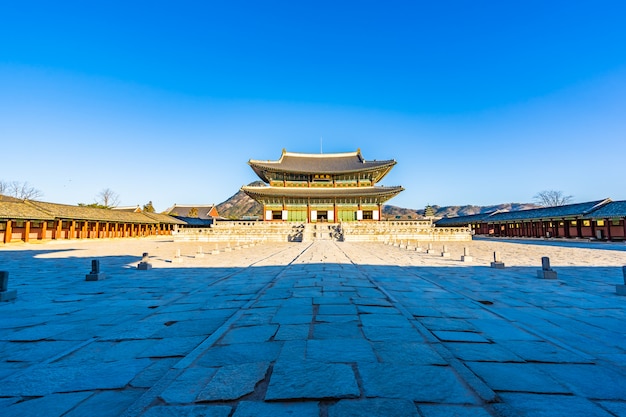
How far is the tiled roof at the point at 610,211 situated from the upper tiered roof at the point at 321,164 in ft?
63.5

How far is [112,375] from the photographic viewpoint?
8.85 feet

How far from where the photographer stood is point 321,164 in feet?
136

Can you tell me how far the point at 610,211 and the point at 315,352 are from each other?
35808 millimetres

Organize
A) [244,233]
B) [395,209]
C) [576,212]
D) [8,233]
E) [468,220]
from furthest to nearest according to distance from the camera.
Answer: [395,209]
[468,220]
[576,212]
[244,233]
[8,233]

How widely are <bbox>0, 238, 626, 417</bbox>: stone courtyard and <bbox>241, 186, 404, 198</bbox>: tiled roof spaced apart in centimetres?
2742

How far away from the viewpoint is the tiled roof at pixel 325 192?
1323 inches

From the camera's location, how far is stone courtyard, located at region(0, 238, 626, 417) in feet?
6.97

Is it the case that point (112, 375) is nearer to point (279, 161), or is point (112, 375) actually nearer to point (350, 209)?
point (350, 209)

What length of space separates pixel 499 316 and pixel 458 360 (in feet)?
7.37

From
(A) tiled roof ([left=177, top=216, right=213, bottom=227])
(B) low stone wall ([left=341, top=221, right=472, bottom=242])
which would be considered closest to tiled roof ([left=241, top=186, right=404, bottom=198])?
(B) low stone wall ([left=341, top=221, right=472, bottom=242])

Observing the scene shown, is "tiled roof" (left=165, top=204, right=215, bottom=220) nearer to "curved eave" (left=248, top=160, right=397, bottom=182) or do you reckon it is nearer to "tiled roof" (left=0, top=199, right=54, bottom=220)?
"curved eave" (left=248, top=160, right=397, bottom=182)

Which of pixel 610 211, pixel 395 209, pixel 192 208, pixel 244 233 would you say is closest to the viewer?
pixel 610 211

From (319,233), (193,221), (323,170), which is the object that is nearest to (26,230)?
(319,233)

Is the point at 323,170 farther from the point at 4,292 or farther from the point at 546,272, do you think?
the point at 4,292
